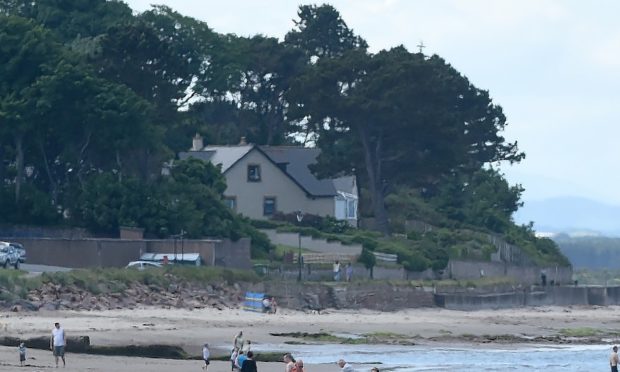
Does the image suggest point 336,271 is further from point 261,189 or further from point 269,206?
point 269,206

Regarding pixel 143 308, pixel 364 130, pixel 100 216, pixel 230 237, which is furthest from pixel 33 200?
pixel 364 130

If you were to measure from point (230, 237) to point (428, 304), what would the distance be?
→ 937cm

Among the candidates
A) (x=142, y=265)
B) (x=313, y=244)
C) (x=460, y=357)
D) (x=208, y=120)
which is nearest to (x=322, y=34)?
(x=208, y=120)

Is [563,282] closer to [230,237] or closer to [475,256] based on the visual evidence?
[475,256]

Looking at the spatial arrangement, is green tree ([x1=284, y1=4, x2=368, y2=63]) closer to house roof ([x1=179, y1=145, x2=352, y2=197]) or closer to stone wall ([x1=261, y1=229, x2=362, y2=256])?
house roof ([x1=179, y1=145, x2=352, y2=197])

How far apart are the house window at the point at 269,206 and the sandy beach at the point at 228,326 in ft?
54.8

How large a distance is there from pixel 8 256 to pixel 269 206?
1030 inches

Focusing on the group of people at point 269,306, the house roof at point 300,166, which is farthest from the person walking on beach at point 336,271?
the house roof at point 300,166

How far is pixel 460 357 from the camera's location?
53156 mm

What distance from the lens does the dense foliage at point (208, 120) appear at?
74938mm

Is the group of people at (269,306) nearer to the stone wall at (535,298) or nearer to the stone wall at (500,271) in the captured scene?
the stone wall at (535,298)

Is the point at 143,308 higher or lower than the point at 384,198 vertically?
lower

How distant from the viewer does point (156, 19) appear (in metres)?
103

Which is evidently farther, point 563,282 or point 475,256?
point 563,282
